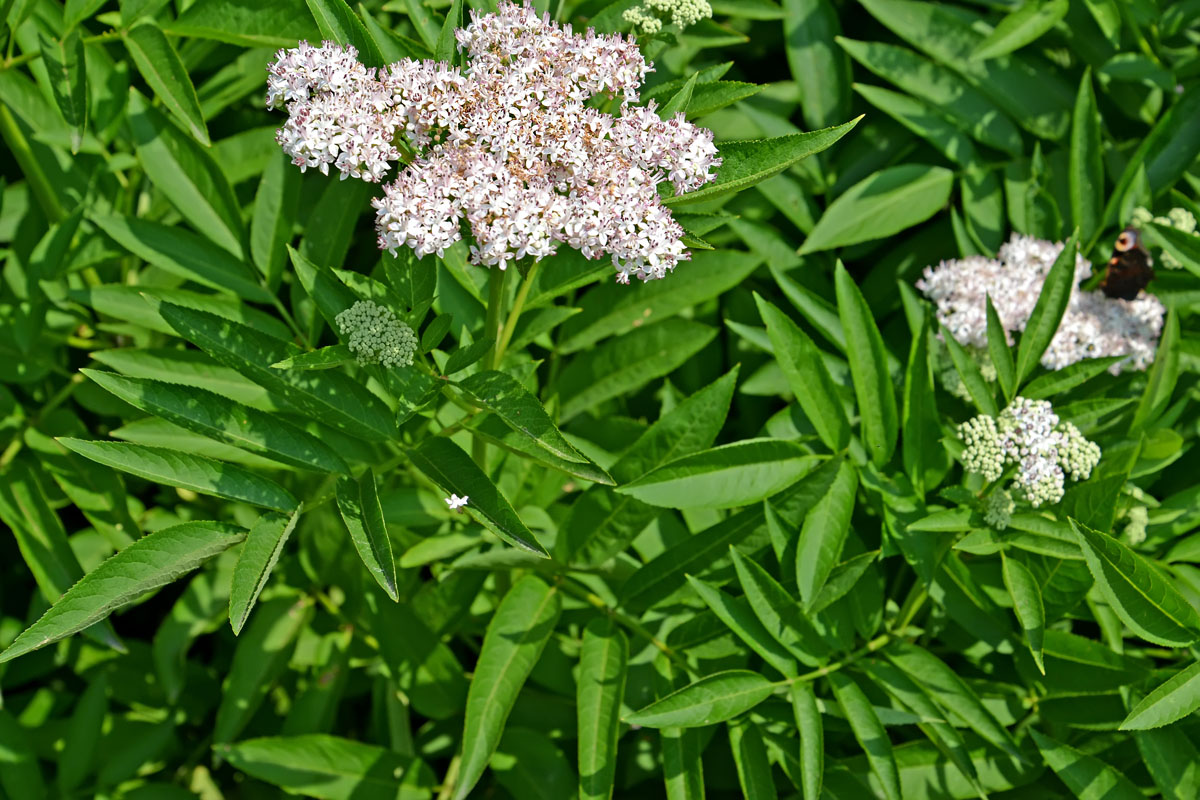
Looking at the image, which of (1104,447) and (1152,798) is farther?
(1152,798)

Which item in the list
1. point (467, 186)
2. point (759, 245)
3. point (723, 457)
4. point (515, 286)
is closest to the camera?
point (467, 186)

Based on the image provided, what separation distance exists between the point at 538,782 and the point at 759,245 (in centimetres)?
176

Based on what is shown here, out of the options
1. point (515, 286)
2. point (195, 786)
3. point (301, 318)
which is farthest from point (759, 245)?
point (195, 786)

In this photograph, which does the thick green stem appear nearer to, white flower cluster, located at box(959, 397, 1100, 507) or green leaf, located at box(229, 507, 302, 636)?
green leaf, located at box(229, 507, 302, 636)

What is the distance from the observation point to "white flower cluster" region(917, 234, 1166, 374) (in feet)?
9.28

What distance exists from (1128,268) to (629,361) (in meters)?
1.47

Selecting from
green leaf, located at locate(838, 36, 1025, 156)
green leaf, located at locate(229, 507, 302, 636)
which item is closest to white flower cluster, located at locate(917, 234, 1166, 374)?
green leaf, located at locate(838, 36, 1025, 156)

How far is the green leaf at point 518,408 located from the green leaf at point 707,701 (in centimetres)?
67

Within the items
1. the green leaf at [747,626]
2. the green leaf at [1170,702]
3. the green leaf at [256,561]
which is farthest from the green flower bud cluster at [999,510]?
the green leaf at [256,561]

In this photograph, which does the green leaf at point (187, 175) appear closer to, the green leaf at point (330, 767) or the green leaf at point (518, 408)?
the green leaf at point (518, 408)

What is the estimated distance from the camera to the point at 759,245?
3.19 meters

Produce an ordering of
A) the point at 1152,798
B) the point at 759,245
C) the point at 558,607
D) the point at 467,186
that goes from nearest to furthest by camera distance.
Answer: the point at 467,186
the point at 558,607
the point at 1152,798
the point at 759,245

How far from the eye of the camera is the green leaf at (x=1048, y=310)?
248 centimetres

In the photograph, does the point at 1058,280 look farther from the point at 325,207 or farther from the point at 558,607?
the point at 325,207
